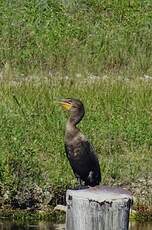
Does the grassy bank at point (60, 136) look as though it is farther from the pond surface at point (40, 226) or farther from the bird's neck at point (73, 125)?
the bird's neck at point (73, 125)

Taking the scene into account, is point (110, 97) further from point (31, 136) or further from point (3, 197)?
point (3, 197)

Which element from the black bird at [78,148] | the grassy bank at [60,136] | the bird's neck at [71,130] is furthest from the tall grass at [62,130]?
the bird's neck at [71,130]

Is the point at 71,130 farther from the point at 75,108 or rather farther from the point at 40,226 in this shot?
the point at 40,226

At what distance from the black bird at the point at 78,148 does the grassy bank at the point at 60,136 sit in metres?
1.70

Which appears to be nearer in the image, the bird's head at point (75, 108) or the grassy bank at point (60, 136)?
the bird's head at point (75, 108)

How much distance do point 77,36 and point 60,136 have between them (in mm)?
6346

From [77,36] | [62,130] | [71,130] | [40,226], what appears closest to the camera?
Answer: [71,130]

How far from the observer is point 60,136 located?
9.84 meters

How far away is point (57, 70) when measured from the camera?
14.3 m

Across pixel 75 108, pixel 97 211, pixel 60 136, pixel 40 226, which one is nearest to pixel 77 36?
pixel 60 136

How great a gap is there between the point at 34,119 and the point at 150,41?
5893 mm

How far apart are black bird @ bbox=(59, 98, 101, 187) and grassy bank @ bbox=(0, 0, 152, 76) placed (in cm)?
710

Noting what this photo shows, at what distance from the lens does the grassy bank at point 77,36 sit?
1462 cm

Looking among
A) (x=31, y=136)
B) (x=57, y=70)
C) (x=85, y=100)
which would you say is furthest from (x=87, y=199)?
(x=57, y=70)
